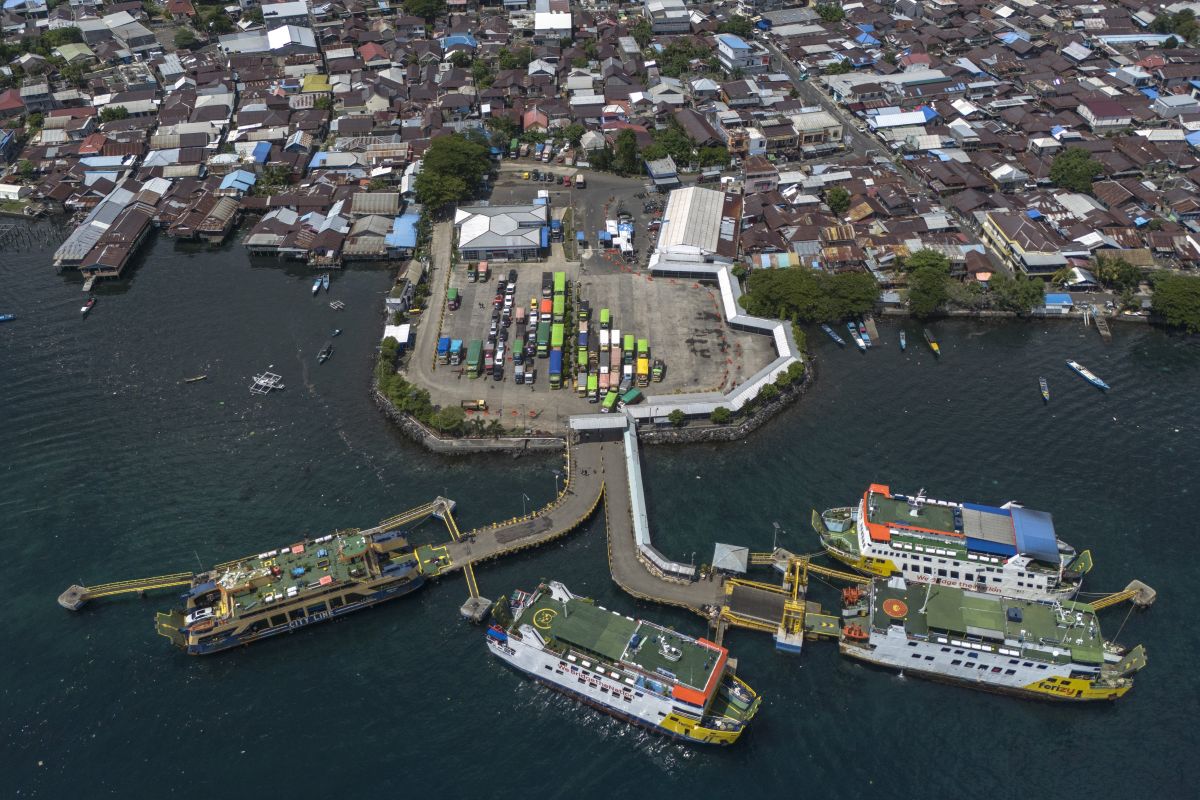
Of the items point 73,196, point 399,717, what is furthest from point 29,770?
point 73,196

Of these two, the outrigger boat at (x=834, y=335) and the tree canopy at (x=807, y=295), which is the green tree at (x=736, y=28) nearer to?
the tree canopy at (x=807, y=295)

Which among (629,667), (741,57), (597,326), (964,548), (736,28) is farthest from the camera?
(736,28)

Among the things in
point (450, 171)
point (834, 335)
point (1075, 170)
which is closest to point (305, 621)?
point (834, 335)

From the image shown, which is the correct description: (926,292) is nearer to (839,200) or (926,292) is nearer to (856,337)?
(856,337)

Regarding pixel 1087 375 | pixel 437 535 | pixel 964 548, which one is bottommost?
pixel 437 535

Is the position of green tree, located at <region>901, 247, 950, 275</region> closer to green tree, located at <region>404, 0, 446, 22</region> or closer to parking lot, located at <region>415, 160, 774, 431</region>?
parking lot, located at <region>415, 160, 774, 431</region>

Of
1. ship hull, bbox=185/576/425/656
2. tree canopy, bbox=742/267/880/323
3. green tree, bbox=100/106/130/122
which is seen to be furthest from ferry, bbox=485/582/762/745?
green tree, bbox=100/106/130/122
